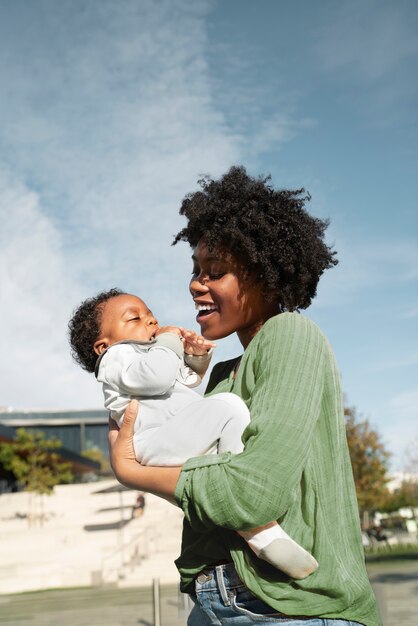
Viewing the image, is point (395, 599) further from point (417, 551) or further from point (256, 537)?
point (417, 551)

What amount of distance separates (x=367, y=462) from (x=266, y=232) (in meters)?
34.4

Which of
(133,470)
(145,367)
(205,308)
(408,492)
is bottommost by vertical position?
(133,470)

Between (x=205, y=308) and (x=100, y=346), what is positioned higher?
(x=100, y=346)

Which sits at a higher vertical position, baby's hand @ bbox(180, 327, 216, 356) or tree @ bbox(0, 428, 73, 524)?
tree @ bbox(0, 428, 73, 524)

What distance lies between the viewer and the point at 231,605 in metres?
1.83

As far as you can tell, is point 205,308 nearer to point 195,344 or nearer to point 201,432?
point 195,344

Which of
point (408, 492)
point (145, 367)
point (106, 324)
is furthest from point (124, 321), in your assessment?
Answer: point (408, 492)

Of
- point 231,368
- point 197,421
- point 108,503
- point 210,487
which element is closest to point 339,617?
point 210,487

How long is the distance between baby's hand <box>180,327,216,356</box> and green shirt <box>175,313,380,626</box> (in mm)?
666

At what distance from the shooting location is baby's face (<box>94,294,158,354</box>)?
9.85 feet

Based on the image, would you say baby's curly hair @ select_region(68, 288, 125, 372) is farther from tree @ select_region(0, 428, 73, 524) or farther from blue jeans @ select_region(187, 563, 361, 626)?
tree @ select_region(0, 428, 73, 524)

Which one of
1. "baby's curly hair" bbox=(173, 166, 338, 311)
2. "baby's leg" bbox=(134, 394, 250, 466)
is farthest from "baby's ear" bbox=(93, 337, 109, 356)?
"baby's leg" bbox=(134, 394, 250, 466)

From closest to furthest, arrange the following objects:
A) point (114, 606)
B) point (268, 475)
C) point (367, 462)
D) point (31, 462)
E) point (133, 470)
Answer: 1. point (268, 475)
2. point (133, 470)
3. point (114, 606)
4. point (367, 462)
5. point (31, 462)

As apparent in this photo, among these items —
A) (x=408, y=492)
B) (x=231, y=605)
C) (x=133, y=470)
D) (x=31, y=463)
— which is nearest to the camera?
(x=231, y=605)
